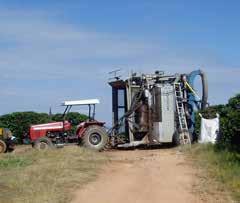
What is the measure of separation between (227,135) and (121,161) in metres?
5.20

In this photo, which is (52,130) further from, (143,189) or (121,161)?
(143,189)

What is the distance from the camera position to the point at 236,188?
12516mm

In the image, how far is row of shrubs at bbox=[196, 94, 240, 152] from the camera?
2073cm

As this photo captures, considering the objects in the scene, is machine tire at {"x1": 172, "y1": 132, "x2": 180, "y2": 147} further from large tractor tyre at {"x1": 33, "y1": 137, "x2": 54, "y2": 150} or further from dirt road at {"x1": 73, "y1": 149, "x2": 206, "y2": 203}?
large tractor tyre at {"x1": 33, "y1": 137, "x2": 54, "y2": 150}

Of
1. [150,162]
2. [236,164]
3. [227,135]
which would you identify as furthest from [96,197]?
[227,135]

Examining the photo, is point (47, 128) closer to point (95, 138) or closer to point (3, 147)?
point (3, 147)

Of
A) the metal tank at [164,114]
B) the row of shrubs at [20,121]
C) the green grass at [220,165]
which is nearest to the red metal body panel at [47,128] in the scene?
the metal tank at [164,114]

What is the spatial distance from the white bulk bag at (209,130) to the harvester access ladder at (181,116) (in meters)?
0.58

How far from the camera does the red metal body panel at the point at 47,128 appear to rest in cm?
2411

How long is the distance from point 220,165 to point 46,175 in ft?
15.3

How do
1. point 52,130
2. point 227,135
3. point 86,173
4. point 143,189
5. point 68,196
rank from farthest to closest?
point 52,130 < point 227,135 < point 86,173 < point 143,189 < point 68,196

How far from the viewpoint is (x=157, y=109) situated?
2345 cm

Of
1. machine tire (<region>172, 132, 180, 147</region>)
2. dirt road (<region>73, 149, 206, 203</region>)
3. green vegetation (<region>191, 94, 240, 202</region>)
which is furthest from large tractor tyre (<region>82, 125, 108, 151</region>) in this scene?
green vegetation (<region>191, 94, 240, 202</region>)

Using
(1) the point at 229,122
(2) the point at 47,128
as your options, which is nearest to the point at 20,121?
(2) the point at 47,128
